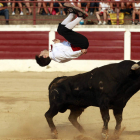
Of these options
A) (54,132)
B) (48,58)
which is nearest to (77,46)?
(48,58)

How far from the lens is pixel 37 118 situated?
6.02 m

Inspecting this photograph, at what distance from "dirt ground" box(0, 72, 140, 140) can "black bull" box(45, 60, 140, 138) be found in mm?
451

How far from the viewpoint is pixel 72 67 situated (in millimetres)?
12359

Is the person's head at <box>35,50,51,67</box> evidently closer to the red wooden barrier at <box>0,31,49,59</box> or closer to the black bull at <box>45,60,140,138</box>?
the black bull at <box>45,60,140,138</box>

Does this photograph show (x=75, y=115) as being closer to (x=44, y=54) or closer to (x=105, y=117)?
(x=105, y=117)

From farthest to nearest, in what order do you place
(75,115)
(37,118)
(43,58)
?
(37,118) → (75,115) → (43,58)

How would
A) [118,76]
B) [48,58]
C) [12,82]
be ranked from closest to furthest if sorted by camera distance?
1. [118,76]
2. [48,58]
3. [12,82]

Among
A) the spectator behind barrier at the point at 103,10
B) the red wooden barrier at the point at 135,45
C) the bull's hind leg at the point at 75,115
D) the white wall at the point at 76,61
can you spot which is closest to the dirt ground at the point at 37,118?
the bull's hind leg at the point at 75,115

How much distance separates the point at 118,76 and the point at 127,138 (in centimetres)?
105

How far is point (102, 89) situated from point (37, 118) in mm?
2003

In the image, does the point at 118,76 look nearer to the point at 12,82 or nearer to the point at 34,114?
the point at 34,114

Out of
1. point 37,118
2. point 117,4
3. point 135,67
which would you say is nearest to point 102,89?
point 135,67

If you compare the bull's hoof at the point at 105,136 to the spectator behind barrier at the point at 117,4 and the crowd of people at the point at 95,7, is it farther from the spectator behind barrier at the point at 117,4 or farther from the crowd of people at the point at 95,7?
the spectator behind barrier at the point at 117,4

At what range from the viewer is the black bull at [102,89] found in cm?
438
